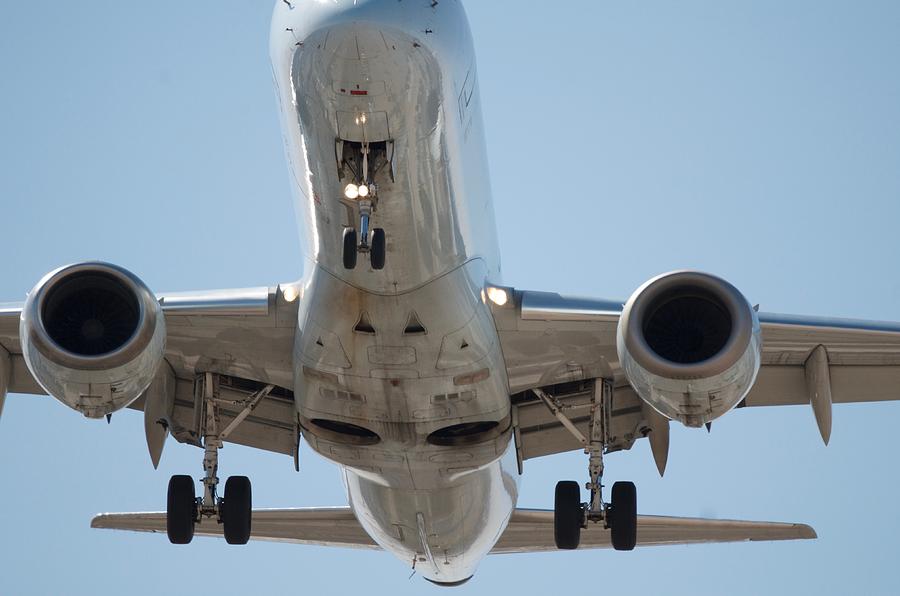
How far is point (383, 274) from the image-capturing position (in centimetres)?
1582

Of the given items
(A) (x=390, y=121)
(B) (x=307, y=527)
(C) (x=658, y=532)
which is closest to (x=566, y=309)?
(A) (x=390, y=121)

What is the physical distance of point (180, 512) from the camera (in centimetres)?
1870

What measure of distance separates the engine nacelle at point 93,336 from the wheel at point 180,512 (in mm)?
2714

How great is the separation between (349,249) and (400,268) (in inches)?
38.0

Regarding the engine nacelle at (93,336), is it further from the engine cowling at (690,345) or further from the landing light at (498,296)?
the engine cowling at (690,345)

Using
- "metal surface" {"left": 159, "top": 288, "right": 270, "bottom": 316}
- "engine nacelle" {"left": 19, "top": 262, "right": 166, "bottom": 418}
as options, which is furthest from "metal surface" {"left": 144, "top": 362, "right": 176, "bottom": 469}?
"engine nacelle" {"left": 19, "top": 262, "right": 166, "bottom": 418}

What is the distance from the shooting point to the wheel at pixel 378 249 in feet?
50.0

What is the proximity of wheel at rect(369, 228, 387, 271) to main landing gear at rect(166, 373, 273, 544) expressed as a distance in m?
4.02

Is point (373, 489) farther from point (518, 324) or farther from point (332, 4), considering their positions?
point (332, 4)

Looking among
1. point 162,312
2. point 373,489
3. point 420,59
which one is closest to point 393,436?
point 373,489

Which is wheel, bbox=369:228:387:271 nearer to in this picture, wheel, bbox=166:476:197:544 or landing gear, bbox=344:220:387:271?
landing gear, bbox=344:220:387:271

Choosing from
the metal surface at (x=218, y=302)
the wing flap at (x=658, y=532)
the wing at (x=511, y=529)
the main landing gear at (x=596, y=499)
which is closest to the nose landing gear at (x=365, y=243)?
the metal surface at (x=218, y=302)

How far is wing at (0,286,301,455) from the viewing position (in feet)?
58.0

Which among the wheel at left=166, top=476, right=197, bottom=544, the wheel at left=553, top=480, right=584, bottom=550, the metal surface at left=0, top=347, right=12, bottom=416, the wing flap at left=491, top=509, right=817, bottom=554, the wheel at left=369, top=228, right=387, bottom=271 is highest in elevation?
the wheel at left=369, top=228, right=387, bottom=271
